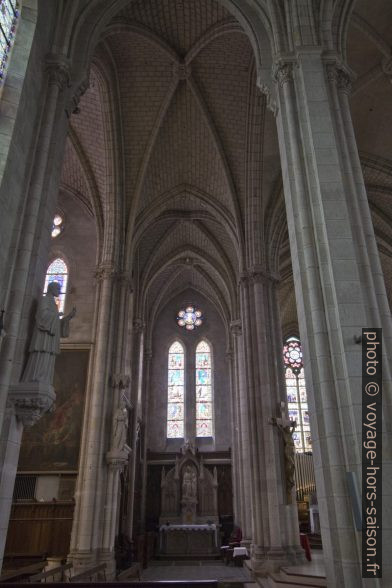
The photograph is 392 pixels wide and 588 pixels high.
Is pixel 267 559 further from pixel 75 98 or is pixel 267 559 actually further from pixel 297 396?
pixel 297 396

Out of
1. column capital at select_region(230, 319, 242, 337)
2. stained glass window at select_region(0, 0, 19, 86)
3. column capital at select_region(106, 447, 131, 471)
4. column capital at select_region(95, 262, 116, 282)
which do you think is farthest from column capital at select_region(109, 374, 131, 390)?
stained glass window at select_region(0, 0, 19, 86)

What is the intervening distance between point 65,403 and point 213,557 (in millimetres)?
10027

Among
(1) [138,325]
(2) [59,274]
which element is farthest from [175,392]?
(2) [59,274]

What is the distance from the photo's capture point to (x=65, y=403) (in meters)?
16.9

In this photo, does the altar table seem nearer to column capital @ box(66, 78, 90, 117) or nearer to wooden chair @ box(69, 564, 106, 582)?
wooden chair @ box(69, 564, 106, 582)

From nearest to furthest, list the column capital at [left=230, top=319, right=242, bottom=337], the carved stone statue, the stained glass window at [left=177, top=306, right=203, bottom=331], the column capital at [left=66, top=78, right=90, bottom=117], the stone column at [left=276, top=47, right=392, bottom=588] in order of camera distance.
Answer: the stone column at [left=276, top=47, right=392, bottom=588]
the column capital at [left=66, top=78, right=90, bottom=117]
the carved stone statue
the column capital at [left=230, top=319, right=242, bottom=337]
the stained glass window at [left=177, top=306, right=203, bottom=331]

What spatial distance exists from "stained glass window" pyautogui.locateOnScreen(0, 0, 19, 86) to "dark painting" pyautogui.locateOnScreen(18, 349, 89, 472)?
11186mm

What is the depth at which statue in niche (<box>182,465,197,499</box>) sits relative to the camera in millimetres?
23906

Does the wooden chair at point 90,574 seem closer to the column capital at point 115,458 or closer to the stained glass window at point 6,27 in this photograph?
the column capital at point 115,458

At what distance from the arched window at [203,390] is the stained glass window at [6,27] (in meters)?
22.0

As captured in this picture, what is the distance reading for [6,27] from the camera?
859 centimetres

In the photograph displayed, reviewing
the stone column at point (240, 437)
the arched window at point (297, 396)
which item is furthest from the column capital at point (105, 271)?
the arched window at point (297, 396)

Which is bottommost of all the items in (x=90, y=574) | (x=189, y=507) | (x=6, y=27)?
(x=90, y=574)

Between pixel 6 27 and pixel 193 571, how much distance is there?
16.7 meters
